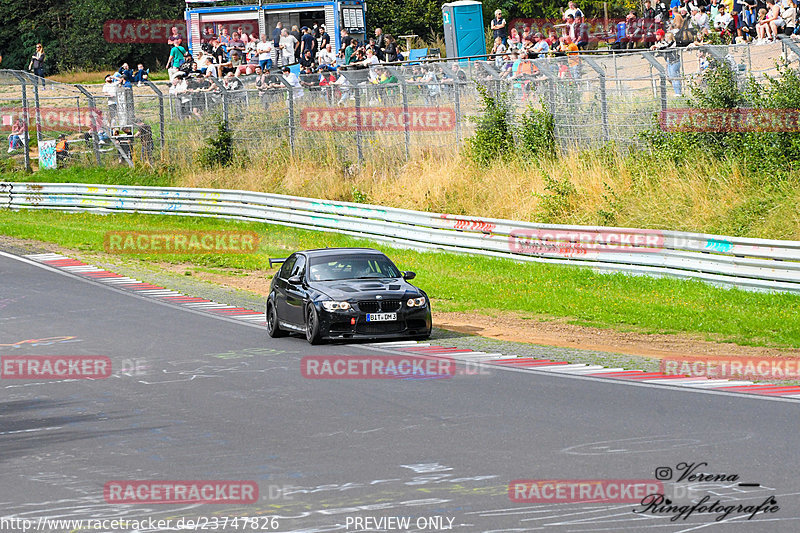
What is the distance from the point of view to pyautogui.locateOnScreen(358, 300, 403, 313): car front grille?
16562mm

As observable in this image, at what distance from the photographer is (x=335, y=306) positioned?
16.5 meters

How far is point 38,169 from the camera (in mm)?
42625

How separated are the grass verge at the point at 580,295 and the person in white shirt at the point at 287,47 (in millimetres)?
10010

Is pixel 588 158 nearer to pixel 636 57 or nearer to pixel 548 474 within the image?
pixel 636 57

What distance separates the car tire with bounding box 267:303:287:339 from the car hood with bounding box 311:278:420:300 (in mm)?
884

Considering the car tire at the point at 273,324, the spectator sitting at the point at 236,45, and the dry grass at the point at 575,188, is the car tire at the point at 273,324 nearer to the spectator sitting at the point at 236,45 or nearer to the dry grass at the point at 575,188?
the dry grass at the point at 575,188

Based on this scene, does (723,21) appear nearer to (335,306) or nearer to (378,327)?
(378,327)

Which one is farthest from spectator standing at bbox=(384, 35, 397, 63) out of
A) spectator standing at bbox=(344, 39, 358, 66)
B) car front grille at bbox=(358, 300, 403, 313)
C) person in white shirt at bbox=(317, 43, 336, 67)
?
car front grille at bbox=(358, 300, 403, 313)

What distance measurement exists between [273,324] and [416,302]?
2.42m

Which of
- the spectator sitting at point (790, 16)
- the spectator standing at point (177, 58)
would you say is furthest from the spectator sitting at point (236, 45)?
the spectator sitting at point (790, 16)

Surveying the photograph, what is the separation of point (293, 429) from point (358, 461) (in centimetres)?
159
